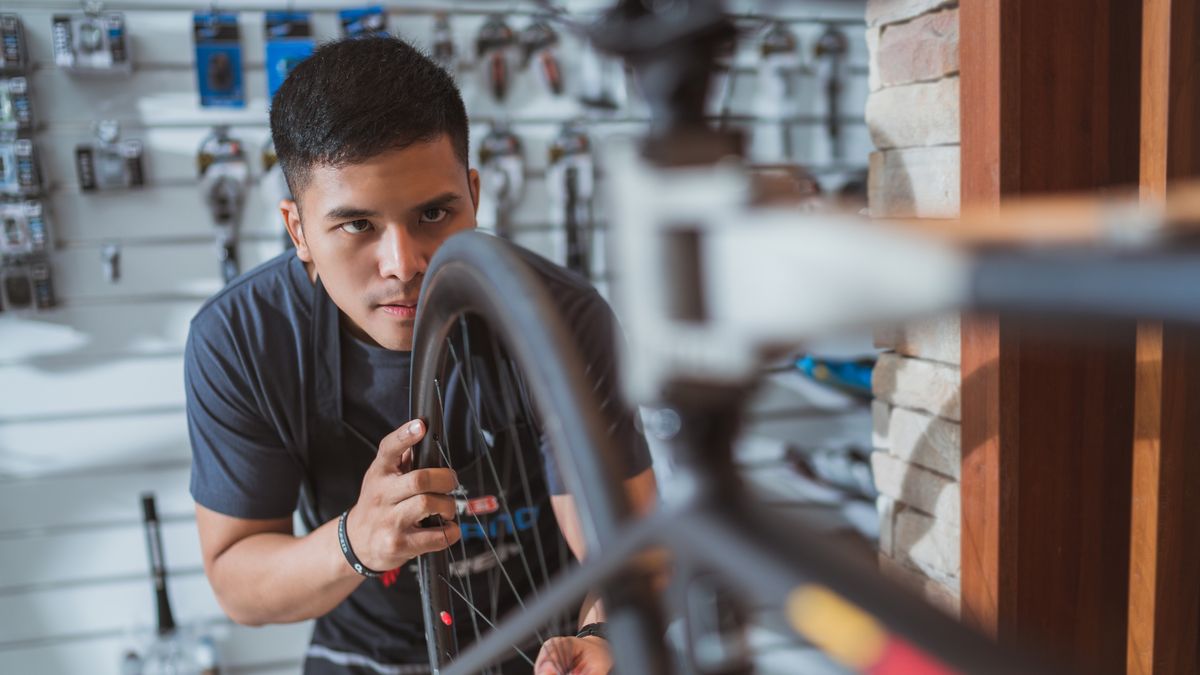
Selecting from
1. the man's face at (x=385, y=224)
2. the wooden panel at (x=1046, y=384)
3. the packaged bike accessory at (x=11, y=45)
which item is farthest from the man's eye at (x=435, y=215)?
the packaged bike accessory at (x=11, y=45)

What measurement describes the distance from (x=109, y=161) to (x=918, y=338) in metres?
1.84

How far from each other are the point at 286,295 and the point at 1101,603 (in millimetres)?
1128

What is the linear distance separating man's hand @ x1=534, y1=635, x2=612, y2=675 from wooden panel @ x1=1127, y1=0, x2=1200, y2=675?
0.63 m

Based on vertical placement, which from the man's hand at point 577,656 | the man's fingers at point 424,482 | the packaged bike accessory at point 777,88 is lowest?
the man's hand at point 577,656

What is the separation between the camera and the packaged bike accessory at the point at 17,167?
2012 millimetres

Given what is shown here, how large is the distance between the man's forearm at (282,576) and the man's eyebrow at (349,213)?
Answer: 34cm

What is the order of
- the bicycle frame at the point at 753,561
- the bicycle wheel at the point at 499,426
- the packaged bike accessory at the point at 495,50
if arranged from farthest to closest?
1. the packaged bike accessory at the point at 495,50
2. the bicycle wheel at the point at 499,426
3. the bicycle frame at the point at 753,561

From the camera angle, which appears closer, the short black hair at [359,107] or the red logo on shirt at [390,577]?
the short black hair at [359,107]

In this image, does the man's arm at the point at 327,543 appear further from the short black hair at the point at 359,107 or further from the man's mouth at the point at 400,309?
the short black hair at the point at 359,107

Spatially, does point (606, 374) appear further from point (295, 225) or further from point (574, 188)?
point (574, 188)

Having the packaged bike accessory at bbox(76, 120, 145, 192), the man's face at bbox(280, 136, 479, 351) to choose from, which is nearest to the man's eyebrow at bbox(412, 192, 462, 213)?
the man's face at bbox(280, 136, 479, 351)

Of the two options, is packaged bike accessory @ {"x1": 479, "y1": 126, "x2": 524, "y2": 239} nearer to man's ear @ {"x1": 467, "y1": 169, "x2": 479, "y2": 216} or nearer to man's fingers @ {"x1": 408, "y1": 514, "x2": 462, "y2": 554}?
man's ear @ {"x1": 467, "y1": 169, "x2": 479, "y2": 216}

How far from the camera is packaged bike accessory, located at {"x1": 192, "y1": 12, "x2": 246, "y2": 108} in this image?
211 cm

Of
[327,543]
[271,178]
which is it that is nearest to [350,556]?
[327,543]
